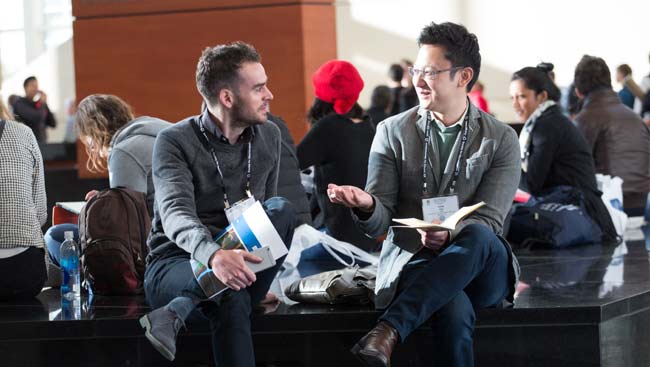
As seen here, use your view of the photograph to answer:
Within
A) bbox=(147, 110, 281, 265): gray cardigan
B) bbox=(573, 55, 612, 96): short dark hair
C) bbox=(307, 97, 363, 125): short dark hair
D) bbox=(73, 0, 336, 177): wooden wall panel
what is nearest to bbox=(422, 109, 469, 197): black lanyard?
bbox=(147, 110, 281, 265): gray cardigan

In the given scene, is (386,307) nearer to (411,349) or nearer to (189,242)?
(411,349)

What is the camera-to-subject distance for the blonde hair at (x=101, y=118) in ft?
16.2

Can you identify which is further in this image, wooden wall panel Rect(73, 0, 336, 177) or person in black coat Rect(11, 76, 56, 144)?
person in black coat Rect(11, 76, 56, 144)

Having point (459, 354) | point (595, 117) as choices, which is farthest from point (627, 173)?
point (459, 354)

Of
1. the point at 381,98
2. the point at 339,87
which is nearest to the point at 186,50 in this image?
the point at 381,98

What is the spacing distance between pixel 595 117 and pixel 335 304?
3.29 meters

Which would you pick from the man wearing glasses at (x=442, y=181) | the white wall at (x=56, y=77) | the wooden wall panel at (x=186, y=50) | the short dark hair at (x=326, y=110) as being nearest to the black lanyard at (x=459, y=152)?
the man wearing glasses at (x=442, y=181)

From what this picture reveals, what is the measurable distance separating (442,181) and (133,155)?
152 cm

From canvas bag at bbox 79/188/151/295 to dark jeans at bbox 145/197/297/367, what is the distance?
0.56 m

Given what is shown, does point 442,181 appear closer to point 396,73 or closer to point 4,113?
point 4,113

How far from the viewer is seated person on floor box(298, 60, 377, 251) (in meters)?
5.80

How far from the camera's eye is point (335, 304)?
13.6ft

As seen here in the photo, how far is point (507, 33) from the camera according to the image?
1582 cm

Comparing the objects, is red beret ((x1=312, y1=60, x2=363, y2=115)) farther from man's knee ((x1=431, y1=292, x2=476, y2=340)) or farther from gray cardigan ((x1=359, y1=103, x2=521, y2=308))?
man's knee ((x1=431, y1=292, x2=476, y2=340))
